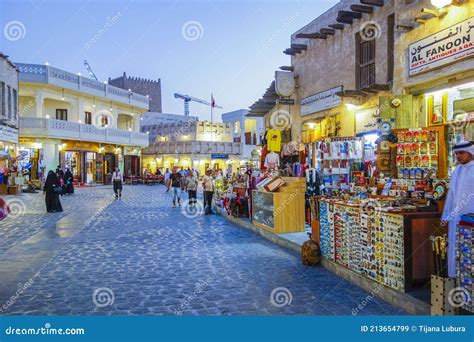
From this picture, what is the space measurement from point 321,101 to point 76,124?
1056 inches

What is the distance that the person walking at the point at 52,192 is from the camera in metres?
15.2

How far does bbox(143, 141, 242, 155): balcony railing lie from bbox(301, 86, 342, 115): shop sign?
3962cm

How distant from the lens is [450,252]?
4723 millimetres

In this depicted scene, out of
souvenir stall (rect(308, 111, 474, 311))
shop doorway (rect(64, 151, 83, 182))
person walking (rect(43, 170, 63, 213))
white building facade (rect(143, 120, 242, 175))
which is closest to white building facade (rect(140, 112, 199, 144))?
white building facade (rect(143, 120, 242, 175))

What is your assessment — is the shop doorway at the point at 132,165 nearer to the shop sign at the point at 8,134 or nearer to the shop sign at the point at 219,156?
the shop sign at the point at 219,156

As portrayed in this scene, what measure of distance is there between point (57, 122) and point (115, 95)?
8.61 m

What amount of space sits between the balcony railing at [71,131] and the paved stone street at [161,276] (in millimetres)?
23322

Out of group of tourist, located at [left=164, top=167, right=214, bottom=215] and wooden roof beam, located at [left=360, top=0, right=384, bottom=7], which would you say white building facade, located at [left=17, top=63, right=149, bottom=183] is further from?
wooden roof beam, located at [left=360, top=0, right=384, bottom=7]

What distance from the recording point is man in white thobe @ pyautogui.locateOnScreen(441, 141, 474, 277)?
4734 millimetres

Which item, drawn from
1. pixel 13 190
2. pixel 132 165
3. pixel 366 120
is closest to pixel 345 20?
pixel 366 120

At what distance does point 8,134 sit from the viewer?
76.9 ft

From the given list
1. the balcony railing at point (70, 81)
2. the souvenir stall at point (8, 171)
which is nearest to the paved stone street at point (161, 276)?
the souvenir stall at point (8, 171)

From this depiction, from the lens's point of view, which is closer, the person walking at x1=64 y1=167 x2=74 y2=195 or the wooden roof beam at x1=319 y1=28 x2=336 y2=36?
the wooden roof beam at x1=319 y1=28 x2=336 y2=36

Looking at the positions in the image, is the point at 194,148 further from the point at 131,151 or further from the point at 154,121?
the point at 154,121
